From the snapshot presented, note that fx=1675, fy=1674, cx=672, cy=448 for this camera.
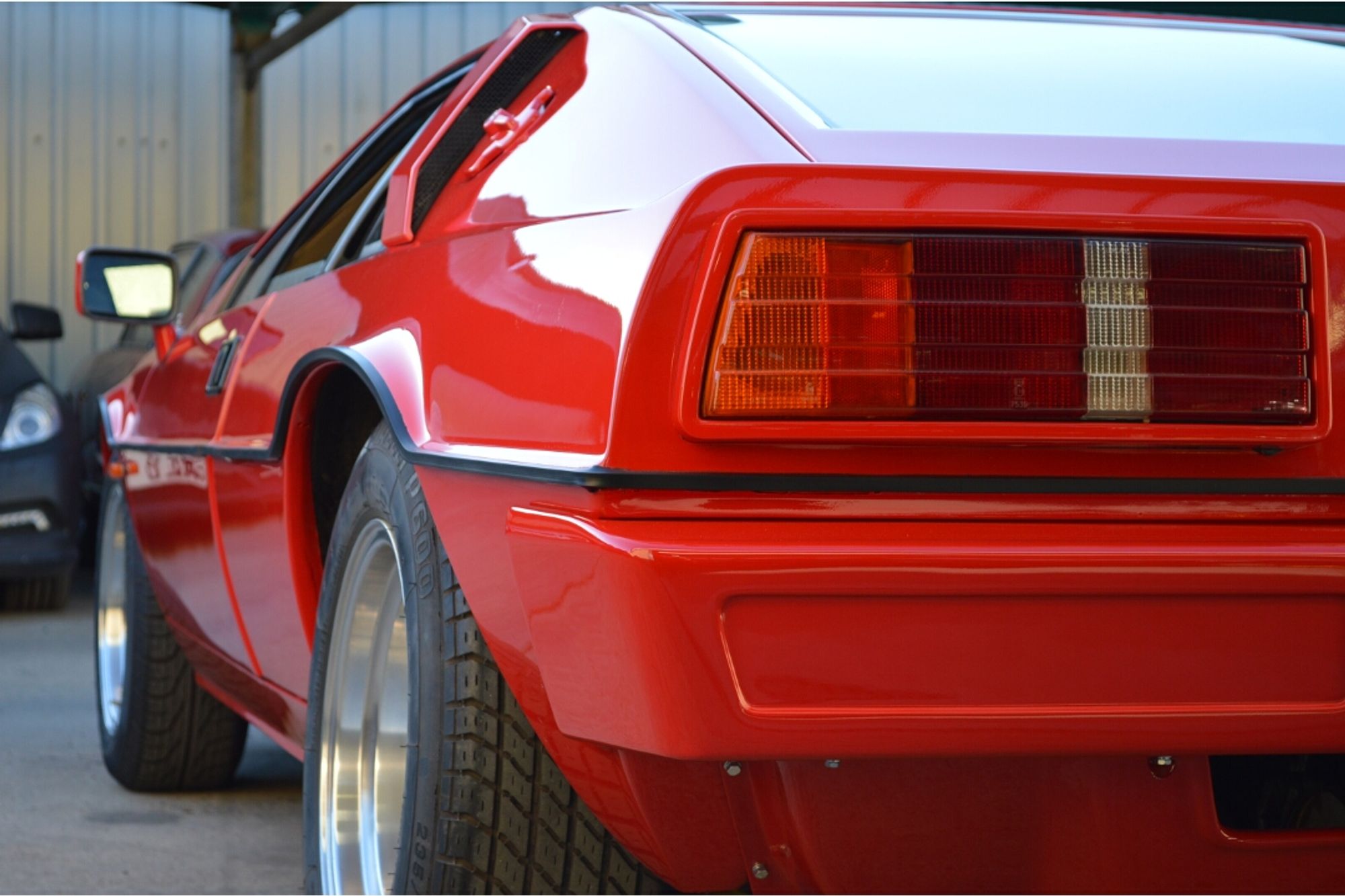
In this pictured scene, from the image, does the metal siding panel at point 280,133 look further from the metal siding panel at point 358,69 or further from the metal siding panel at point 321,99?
the metal siding panel at point 358,69

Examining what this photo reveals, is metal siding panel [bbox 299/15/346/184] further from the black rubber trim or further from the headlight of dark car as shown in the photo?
the black rubber trim

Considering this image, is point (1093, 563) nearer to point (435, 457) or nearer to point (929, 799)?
point (929, 799)

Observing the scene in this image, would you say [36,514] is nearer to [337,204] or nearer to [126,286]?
[126,286]

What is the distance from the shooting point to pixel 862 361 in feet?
4.63

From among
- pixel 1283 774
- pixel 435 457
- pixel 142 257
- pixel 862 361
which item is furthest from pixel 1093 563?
pixel 142 257

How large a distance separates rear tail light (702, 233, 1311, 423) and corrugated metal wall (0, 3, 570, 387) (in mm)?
9458

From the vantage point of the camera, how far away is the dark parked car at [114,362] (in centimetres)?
742

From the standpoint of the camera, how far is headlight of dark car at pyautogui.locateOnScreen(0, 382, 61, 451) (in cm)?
691

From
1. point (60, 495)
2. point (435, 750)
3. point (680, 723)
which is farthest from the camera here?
point (60, 495)

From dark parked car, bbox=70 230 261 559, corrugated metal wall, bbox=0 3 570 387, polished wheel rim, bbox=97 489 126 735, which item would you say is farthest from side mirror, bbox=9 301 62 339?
polished wheel rim, bbox=97 489 126 735

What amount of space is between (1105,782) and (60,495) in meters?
6.04

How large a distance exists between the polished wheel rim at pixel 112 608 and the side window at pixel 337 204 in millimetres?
891

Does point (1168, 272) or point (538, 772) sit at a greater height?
point (1168, 272)

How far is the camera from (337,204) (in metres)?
2.87
